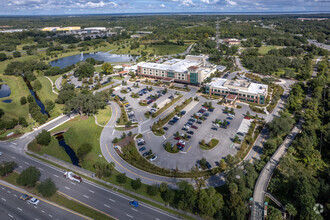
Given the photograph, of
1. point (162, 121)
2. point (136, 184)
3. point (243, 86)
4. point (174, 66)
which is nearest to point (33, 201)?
point (136, 184)

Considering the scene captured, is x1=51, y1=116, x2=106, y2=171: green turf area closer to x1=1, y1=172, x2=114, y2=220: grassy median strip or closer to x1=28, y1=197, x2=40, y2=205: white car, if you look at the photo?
x1=1, y1=172, x2=114, y2=220: grassy median strip

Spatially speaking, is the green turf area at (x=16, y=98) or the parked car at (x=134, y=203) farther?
the green turf area at (x=16, y=98)

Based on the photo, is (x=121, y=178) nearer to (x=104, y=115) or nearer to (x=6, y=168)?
(x=6, y=168)

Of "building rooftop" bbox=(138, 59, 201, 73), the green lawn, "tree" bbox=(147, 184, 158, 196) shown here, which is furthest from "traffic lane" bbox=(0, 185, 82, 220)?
"building rooftop" bbox=(138, 59, 201, 73)

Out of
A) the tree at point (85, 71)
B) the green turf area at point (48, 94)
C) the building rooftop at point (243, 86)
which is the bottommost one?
the green turf area at point (48, 94)

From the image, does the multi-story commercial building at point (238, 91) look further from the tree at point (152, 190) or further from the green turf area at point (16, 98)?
the green turf area at point (16, 98)

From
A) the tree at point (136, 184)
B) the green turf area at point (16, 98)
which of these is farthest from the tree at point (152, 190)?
the green turf area at point (16, 98)
